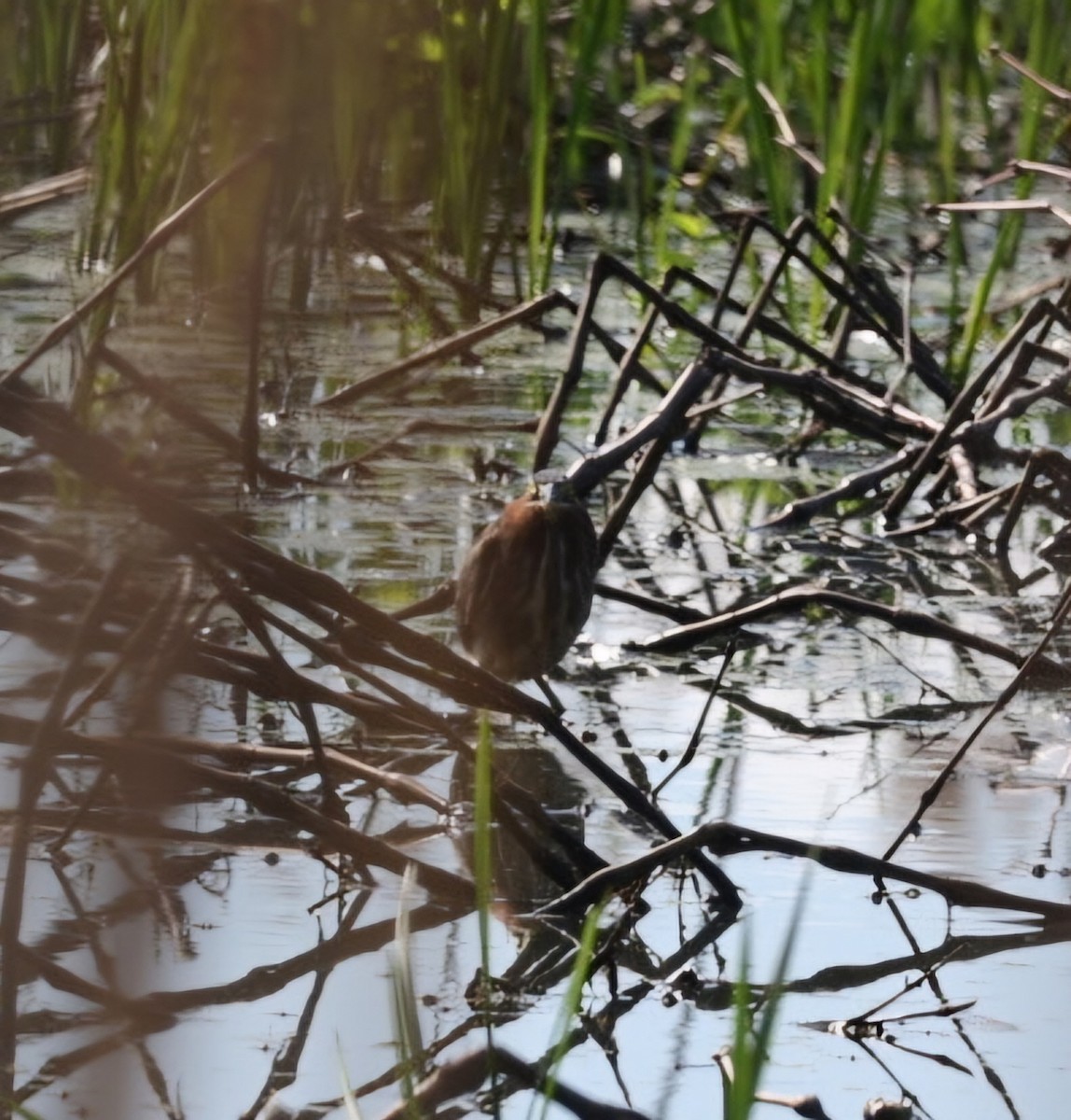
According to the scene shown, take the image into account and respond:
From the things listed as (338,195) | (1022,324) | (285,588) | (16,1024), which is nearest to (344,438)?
(338,195)

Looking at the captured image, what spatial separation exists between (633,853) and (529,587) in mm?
536

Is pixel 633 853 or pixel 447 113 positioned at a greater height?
pixel 447 113

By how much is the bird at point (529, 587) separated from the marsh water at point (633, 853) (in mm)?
88

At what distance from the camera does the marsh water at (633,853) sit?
1.67 m

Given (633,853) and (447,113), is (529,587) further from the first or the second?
(447,113)

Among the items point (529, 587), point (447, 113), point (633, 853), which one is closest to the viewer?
point (633, 853)

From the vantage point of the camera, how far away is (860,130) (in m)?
4.26

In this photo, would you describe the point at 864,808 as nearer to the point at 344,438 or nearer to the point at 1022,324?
the point at 1022,324

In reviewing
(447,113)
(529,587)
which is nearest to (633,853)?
(529,587)

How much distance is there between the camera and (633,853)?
2.23 metres

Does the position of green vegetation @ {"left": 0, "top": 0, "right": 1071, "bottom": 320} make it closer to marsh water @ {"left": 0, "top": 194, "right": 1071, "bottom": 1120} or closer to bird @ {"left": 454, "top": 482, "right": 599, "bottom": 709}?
marsh water @ {"left": 0, "top": 194, "right": 1071, "bottom": 1120}

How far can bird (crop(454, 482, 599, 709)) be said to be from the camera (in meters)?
2.74

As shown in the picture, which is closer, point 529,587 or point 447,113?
point 529,587

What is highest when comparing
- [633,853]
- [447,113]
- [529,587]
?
[447,113]
